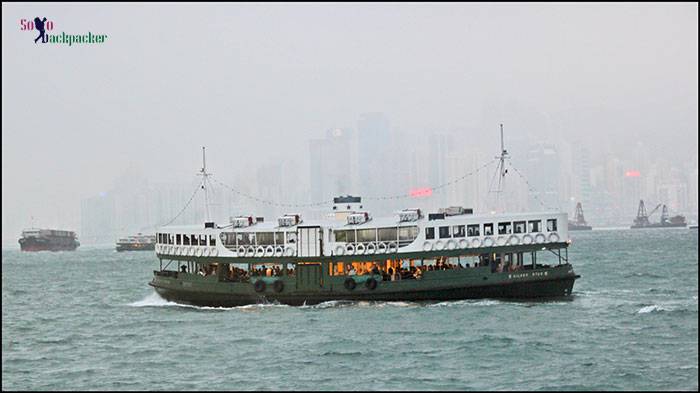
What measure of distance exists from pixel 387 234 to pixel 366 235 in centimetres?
105

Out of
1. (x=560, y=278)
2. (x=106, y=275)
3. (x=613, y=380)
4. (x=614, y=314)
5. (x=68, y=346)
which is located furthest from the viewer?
(x=106, y=275)

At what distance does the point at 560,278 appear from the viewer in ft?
165

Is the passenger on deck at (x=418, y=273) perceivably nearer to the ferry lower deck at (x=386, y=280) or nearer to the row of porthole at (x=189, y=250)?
the ferry lower deck at (x=386, y=280)

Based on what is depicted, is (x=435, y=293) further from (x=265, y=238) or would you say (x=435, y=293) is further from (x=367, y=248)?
(x=265, y=238)

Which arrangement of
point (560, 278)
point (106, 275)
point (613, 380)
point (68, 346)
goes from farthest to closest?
point (106, 275), point (560, 278), point (68, 346), point (613, 380)

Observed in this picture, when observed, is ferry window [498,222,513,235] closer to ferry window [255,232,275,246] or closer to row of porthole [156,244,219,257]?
ferry window [255,232,275,246]

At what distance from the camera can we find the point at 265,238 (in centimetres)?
5256

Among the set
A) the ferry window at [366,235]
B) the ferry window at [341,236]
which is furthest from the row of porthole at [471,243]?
the ferry window at [341,236]

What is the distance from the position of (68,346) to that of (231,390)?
1398 centimetres

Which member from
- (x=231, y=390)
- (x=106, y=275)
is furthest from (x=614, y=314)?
(x=106, y=275)

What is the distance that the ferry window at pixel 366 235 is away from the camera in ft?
169

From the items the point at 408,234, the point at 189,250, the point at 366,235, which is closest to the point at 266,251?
the point at 189,250

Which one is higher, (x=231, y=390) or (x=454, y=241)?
Answer: (x=454, y=241)

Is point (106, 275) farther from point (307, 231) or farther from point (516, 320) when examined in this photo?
point (516, 320)
